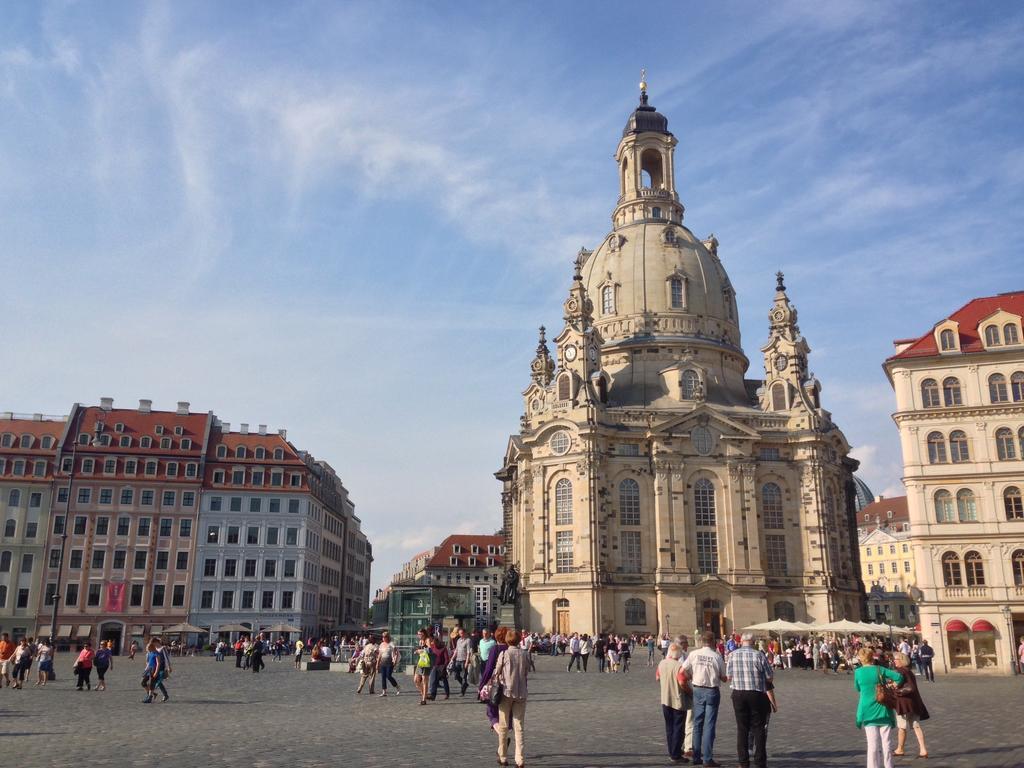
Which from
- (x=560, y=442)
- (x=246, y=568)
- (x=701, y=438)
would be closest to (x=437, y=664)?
(x=560, y=442)

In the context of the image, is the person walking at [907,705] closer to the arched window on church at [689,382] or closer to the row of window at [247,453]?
the arched window on church at [689,382]

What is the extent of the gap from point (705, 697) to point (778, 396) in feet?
232

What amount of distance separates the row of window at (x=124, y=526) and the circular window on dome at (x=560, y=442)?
30.1 metres

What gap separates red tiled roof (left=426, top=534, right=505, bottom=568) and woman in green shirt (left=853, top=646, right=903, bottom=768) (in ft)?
392

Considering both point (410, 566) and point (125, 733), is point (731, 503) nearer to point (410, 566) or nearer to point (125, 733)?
point (125, 733)

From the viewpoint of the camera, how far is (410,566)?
161625mm

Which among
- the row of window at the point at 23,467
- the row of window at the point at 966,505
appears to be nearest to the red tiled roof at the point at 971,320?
the row of window at the point at 966,505

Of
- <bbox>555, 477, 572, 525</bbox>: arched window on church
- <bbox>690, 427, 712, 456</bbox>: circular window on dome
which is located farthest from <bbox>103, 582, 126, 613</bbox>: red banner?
<bbox>690, 427, 712, 456</bbox>: circular window on dome

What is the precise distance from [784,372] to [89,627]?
60851mm

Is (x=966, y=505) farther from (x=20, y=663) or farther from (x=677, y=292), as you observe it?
(x=20, y=663)

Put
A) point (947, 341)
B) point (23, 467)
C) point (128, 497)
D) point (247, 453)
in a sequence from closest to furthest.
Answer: point (947, 341), point (23, 467), point (128, 497), point (247, 453)

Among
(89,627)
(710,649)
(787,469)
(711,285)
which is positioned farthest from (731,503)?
(710,649)

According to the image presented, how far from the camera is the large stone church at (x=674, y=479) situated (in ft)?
240

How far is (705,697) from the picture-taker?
14.2m
